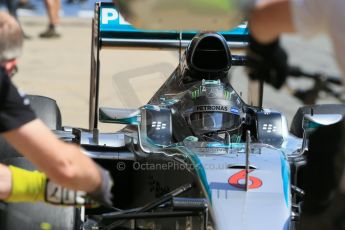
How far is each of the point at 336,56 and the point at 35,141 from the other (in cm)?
93

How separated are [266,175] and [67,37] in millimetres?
7282

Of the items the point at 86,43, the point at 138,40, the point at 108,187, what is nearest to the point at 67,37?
A: the point at 86,43

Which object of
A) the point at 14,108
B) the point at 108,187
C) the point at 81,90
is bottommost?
the point at 81,90

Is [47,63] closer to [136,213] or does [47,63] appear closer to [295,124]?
[295,124]

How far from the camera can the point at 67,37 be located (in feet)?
35.4

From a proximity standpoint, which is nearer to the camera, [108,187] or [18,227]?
[108,187]

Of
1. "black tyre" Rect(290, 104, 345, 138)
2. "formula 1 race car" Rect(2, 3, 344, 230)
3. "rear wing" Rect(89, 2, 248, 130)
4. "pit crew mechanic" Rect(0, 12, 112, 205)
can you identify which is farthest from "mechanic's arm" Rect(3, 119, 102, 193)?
"black tyre" Rect(290, 104, 345, 138)

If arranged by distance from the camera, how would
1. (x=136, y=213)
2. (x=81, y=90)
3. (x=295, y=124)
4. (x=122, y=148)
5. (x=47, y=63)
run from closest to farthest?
(x=136, y=213), (x=122, y=148), (x=295, y=124), (x=81, y=90), (x=47, y=63)

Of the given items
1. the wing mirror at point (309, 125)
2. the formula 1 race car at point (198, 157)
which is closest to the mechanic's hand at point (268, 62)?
the formula 1 race car at point (198, 157)

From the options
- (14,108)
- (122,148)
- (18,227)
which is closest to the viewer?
(14,108)

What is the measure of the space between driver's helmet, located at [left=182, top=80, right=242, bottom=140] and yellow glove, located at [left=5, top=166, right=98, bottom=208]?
1.33m

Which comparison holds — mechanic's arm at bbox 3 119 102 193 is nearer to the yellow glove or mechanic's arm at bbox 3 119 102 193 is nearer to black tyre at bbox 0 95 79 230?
the yellow glove

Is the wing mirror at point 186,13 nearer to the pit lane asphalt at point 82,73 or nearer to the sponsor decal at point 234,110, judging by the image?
the sponsor decal at point 234,110

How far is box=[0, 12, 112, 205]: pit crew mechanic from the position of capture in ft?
8.97
